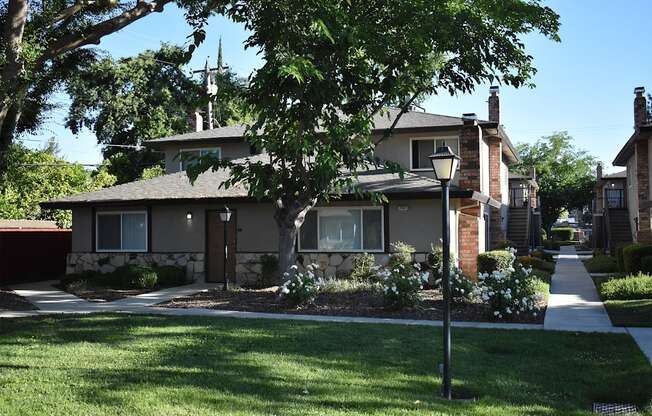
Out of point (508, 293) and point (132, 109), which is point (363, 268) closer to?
point (508, 293)

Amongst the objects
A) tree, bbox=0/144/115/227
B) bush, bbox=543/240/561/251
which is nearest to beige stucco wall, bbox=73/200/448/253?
tree, bbox=0/144/115/227

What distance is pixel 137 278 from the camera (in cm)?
1609

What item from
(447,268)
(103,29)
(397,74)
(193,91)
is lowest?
(447,268)

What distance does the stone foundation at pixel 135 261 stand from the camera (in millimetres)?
17750

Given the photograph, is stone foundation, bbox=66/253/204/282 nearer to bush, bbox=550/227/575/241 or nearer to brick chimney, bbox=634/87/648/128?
brick chimney, bbox=634/87/648/128

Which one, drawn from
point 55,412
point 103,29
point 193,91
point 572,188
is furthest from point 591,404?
point 572,188

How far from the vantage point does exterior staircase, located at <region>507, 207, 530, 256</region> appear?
2549 cm

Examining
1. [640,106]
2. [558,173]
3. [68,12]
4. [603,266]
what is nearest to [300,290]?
[68,12]

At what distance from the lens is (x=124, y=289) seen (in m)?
16.2

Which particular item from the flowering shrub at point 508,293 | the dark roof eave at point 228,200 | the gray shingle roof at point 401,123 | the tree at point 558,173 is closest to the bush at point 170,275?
the dark roof eave at point 228,200

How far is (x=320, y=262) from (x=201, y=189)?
175 inches

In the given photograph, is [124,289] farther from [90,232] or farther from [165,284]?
[90,232]

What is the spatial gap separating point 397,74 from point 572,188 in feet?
118

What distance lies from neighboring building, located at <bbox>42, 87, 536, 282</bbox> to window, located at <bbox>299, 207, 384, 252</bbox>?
0.03 m
